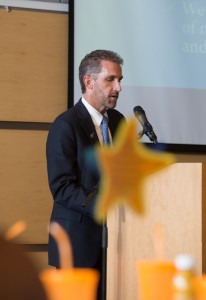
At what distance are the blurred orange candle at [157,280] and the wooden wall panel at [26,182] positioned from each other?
2305 mm

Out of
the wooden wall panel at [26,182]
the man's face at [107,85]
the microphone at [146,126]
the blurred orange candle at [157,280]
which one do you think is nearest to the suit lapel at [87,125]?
the man's face at [107,85]

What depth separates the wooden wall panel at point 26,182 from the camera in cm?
285

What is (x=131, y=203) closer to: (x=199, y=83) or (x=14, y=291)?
(x=14, y=291)

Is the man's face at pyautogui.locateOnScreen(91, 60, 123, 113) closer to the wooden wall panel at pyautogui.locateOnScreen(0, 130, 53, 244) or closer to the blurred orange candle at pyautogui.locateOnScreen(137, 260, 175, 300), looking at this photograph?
the wooden wall panel at pyautogui.locateOnScreen(0, 130, 53, 244)

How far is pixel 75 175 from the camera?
6.39 feet

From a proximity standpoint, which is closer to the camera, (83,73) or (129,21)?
(83,73)

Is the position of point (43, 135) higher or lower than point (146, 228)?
higher

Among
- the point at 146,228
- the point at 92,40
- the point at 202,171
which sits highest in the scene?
the point at 92,40

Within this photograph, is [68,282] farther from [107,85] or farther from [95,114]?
[107,85]

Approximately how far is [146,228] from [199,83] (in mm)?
1657

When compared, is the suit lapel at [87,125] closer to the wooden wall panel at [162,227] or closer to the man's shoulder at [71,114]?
the man's shoulder at [71,114]

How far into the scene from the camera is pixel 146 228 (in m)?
1.55

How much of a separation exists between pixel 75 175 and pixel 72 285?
4.84 ft

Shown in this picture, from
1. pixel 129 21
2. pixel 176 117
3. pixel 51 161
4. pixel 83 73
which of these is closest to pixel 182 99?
pixel 176 117
